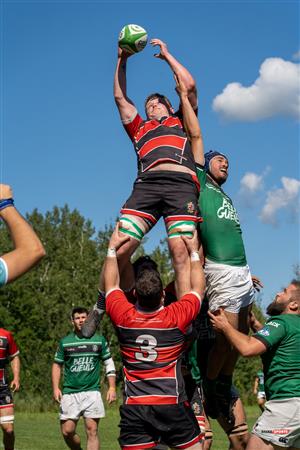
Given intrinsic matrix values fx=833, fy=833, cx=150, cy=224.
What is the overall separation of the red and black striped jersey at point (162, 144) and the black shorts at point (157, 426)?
107 inches

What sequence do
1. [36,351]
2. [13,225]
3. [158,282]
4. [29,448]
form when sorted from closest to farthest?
Result: [13,225] → [158,282] → [29,448] → [36,351]

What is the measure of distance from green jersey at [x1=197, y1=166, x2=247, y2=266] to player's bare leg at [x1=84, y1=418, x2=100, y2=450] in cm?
754

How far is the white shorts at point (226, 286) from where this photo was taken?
32.1ft

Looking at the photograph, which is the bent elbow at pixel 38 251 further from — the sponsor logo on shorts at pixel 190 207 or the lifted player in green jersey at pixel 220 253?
the lifted player in green jersey at pixel 220 253

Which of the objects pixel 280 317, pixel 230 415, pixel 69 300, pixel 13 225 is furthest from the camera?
pixel 69 300

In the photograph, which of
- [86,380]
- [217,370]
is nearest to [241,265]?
[217,370]

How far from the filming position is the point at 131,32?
9.55 meters

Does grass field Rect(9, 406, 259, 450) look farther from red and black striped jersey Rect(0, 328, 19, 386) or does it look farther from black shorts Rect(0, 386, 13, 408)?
red and black striped jersey Rect(0, 328, 19, 386)

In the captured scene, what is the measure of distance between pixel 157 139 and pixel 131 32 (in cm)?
129

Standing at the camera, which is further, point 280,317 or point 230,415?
point 230,415

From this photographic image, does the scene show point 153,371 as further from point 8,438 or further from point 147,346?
point 8,438

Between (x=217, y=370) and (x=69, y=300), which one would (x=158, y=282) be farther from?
(x=69, y=300)

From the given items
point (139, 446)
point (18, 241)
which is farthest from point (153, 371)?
point (18, 241)

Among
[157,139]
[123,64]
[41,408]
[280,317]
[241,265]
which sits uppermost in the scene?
[123,64]
